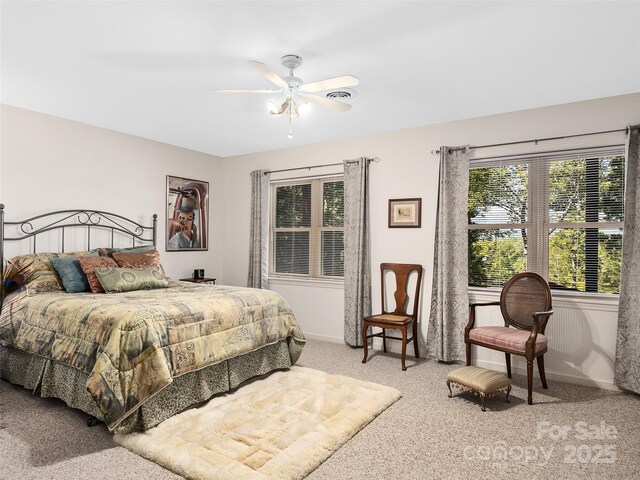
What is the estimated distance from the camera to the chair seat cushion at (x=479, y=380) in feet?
9.99

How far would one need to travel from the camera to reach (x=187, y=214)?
18.5ft

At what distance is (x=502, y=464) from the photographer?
2344mm

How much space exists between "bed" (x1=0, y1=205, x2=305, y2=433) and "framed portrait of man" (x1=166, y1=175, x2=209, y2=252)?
1.65 m

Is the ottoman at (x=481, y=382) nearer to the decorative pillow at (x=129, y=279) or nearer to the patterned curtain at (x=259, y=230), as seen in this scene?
the decorative pillow at (x=129, y=279)

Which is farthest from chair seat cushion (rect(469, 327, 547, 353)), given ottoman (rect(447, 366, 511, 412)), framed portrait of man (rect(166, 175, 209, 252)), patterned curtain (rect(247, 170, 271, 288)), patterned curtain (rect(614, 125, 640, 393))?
framed portrait of man (rect(166, 175, 209, 252))

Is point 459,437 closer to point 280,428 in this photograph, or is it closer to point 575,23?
point 280,428

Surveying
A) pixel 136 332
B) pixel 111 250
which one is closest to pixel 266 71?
pixel 136 332

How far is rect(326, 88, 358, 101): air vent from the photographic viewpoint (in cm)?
349

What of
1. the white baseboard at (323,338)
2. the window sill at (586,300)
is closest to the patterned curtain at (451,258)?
the window sill at (586,300)

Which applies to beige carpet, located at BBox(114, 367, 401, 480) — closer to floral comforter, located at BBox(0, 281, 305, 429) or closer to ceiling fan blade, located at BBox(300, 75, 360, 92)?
floral comforter, located at BBox(0, 281, 305, 429)

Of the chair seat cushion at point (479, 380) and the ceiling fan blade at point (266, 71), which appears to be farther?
the chair seat cushion at point (479, 380)

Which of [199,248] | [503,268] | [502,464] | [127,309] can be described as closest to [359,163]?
[503,268]

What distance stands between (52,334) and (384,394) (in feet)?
8.31

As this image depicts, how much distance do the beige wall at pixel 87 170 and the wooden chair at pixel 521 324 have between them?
12.9ft
